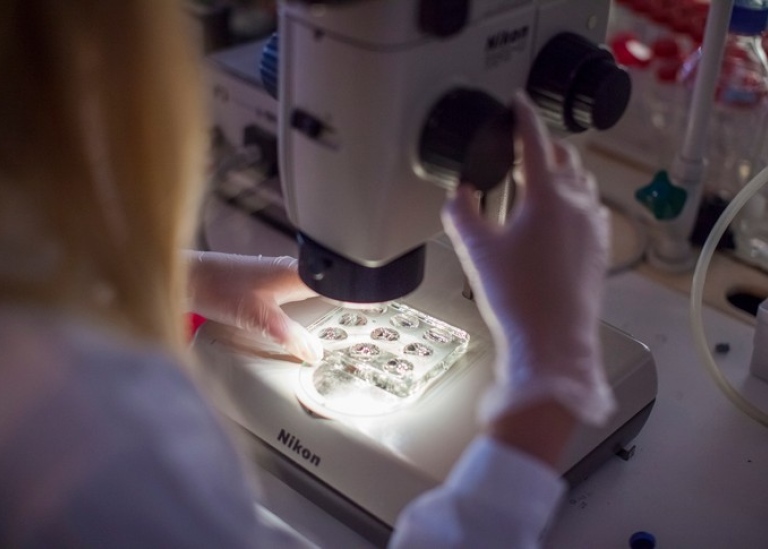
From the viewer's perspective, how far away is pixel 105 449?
1.48 ft

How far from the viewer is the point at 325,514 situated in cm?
79

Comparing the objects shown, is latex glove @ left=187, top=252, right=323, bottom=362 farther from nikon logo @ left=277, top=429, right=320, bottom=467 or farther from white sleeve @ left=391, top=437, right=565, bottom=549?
white sleeve @ left=391, top=437, right=565, bottom=549

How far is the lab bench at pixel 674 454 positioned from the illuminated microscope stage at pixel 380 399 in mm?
23

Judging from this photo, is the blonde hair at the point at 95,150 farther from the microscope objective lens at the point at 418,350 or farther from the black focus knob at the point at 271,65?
the microscope objective lens at the point at 418,350

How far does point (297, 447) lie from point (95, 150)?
14.9 inches

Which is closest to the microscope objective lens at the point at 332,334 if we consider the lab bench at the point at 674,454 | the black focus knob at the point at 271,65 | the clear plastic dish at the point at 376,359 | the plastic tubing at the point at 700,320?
the clear plastic dish at the point at 376,359

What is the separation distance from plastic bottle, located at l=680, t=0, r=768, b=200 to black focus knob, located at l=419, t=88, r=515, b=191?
0.52 m

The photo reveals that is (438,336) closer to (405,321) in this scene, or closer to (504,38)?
(405,321)

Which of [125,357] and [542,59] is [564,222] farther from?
[125,357]

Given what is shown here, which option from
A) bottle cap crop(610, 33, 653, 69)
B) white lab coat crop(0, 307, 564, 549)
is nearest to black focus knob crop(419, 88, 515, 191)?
white lab coat crop(0, 307, 564, 549)

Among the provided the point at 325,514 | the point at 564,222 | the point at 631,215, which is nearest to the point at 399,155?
the point at 564,222

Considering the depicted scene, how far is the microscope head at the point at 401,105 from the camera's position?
1.87 ft

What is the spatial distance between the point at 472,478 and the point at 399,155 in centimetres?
21

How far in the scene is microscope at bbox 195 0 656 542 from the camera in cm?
58
